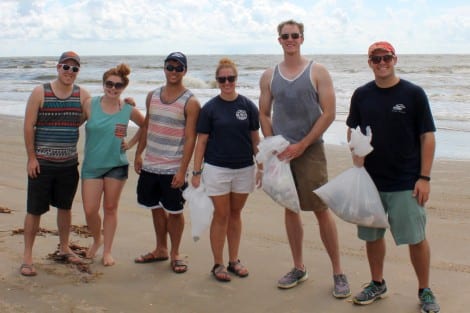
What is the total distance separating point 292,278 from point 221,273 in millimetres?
590

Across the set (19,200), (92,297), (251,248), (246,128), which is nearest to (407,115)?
(246,128)

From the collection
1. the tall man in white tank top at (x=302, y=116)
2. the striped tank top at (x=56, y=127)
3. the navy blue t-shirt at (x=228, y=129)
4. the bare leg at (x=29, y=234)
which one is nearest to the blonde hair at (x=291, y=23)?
the tall man in white tank top at (x=302, y=116)

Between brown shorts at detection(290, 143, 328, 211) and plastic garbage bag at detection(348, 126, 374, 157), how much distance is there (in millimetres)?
446

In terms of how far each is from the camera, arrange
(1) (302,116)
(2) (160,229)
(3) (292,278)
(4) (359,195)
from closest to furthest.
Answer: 1. (4) (359,195)
2. (1) (302,116)
3. (3) (292,278)
4. (2) (160,229)

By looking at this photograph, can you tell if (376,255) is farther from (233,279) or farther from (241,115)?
(241,115)

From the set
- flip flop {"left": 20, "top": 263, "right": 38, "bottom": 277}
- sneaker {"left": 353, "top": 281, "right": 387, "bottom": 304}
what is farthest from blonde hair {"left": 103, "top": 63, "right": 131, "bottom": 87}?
sneaker {"left": 353, "top": 281, "right": 387, "bottom": 304}

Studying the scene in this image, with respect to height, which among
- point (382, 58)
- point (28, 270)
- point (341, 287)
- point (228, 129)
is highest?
point (382, 58)

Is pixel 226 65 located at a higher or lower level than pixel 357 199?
higher

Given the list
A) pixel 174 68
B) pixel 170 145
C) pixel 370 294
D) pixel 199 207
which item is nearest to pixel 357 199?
pixel 370 294

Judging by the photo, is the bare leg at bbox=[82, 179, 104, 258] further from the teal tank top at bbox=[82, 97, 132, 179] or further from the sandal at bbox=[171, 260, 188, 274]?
the sandal at bbox=[171, 260, 188, 274]

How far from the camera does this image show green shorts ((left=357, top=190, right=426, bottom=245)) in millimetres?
3684

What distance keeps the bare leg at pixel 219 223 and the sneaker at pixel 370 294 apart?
3.87ft

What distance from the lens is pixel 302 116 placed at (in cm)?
409

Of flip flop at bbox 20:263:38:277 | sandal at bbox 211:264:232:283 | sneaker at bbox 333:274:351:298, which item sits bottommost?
flip flop at bbox 20:263:38:277
